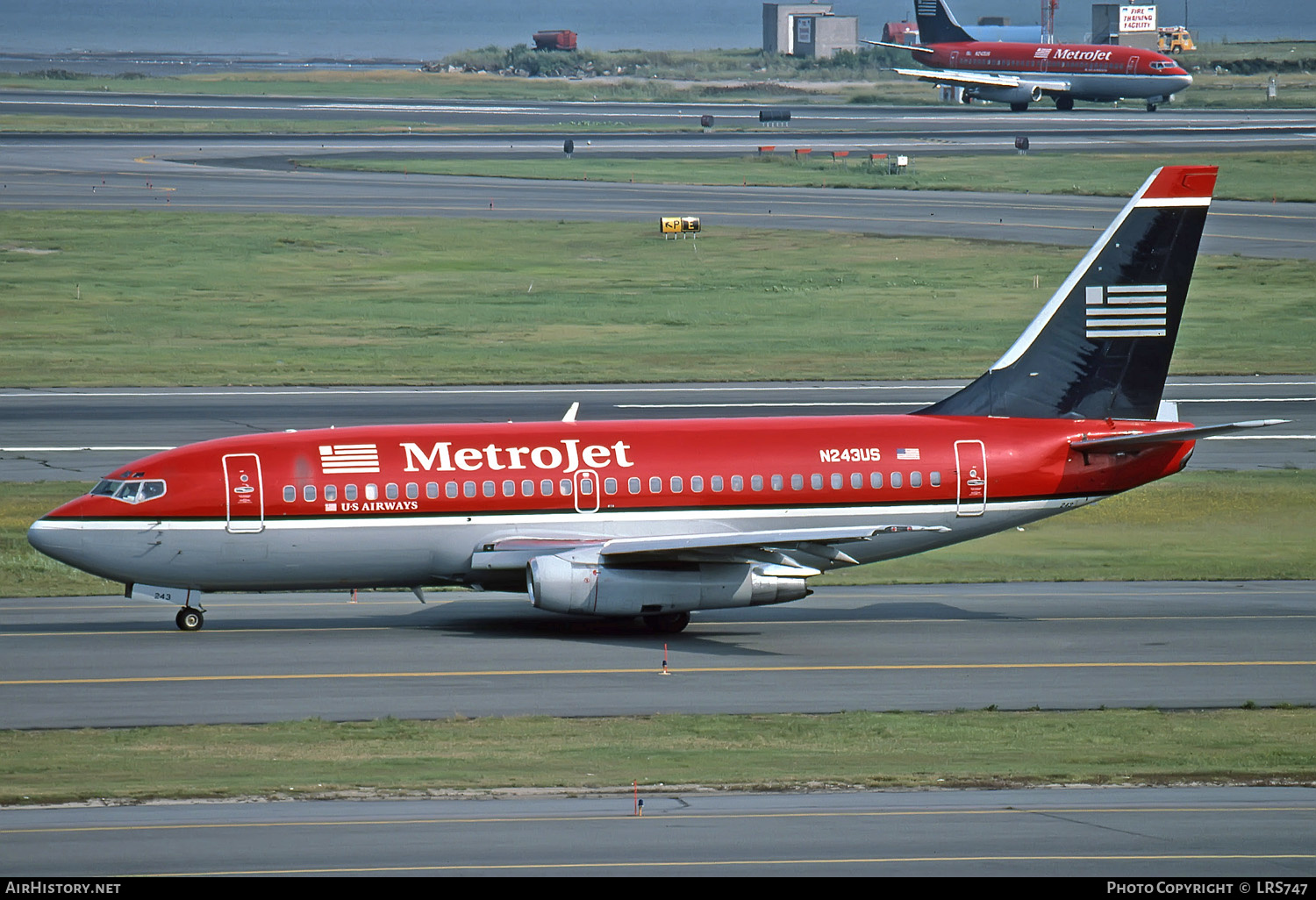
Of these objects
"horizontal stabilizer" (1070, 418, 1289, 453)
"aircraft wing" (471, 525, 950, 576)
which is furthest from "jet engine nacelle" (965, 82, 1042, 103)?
"aircraft wing" (471, 525, 950, 576)

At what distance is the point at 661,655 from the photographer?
1375 inches

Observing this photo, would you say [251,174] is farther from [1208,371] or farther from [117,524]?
[117,524]

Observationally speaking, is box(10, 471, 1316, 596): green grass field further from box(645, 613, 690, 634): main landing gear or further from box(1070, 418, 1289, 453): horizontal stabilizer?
box(645, 613, 690, 634): main landing gear

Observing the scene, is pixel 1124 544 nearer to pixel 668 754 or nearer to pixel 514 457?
pixel 514 457

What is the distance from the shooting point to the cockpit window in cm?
3525

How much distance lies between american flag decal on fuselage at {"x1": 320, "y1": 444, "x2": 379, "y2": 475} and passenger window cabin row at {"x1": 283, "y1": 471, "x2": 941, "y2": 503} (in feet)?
1.32

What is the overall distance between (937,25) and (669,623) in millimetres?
161167

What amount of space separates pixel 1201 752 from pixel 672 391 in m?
39.7

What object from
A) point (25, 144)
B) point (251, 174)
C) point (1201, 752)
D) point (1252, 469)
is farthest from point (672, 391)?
point (25, 144)

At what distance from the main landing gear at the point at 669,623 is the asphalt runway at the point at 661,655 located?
23 centimetres

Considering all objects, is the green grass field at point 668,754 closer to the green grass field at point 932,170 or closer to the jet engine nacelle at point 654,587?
the jet engine nacelle at point 654,587

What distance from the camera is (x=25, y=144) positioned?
143 metres

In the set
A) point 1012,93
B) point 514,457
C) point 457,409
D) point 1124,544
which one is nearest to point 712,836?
point 514,457

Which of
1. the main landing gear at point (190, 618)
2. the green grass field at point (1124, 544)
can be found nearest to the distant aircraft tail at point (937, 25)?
the green grass field at point (1124, 544)
